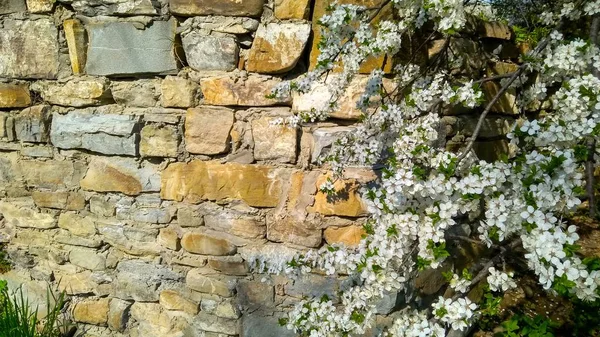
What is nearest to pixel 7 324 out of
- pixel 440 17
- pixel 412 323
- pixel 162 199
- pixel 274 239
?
pixel 162 199

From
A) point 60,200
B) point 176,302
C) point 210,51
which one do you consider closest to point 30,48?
point 60,200

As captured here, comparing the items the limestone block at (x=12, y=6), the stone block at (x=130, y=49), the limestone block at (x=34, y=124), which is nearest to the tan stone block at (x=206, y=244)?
the stone block at (x=130, y=49)

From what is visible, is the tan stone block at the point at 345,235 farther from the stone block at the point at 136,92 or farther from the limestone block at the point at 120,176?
the stone block at the point at 136,92

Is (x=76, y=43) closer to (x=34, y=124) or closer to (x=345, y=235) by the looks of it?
(x=34, y=124)

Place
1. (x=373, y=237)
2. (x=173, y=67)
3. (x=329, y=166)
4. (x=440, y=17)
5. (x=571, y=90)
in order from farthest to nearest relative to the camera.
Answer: (x=173, y=67), (x=329, y=166), (x=440, y=17), (x=373, y=237), (x=571, y=90)

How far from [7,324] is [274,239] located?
1286 millimetres

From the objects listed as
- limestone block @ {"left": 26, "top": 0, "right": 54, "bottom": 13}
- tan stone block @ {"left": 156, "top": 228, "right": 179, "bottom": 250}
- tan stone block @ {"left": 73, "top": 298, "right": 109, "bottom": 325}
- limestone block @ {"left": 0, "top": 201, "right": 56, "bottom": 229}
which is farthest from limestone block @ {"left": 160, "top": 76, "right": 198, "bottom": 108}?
tan stone block @ {"left": 73, "top": 298, "right": 109, "bottom": 325}

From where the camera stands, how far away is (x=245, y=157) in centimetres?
187

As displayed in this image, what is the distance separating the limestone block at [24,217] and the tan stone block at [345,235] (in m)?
1.36

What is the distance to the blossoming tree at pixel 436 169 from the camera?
1140 mm

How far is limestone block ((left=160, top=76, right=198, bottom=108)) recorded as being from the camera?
1874mm

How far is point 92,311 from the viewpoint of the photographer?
2172 millimetres

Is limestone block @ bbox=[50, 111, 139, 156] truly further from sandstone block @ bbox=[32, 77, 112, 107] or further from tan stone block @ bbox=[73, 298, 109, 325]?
tan stone block @ bbox=[73, 298, 109, 325]

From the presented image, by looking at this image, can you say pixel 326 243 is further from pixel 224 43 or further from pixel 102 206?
pixel 102 206
